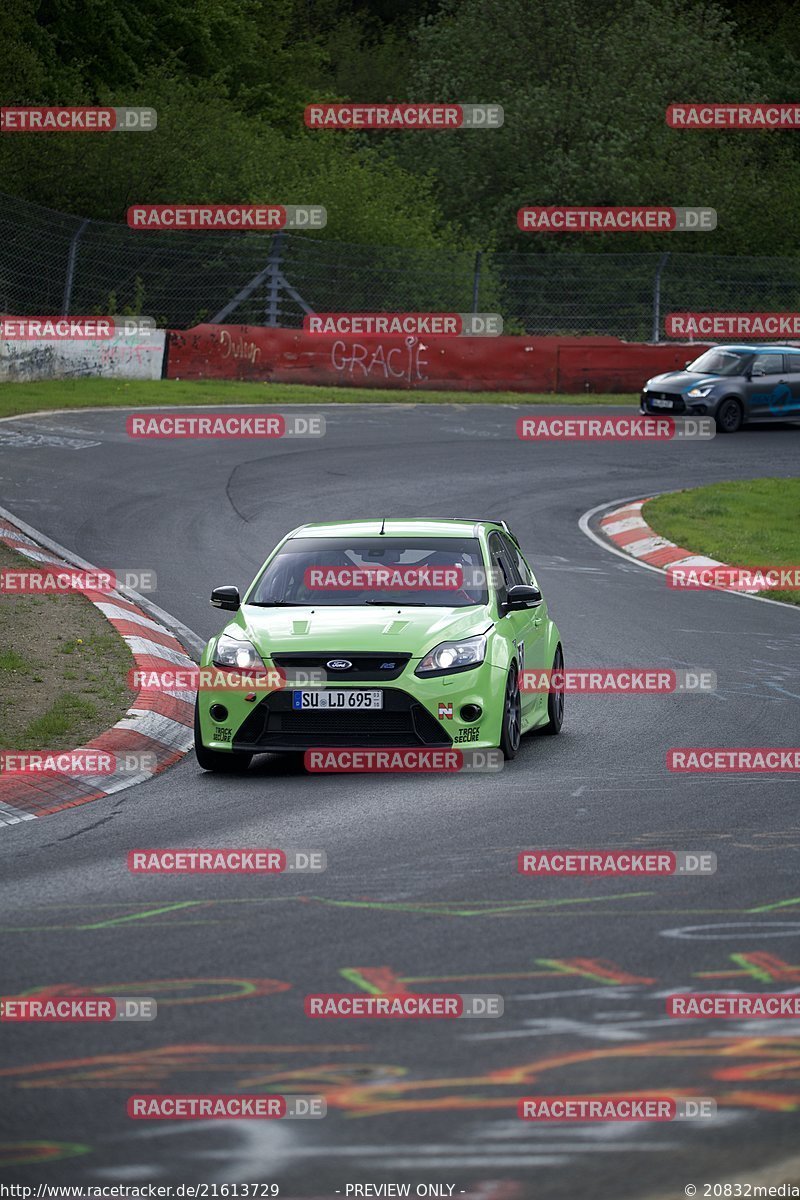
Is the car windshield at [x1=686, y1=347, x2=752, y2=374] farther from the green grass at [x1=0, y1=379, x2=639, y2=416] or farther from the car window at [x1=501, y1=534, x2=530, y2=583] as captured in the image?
the car window at [x1=501, y1=534, x2=530, y2=583]

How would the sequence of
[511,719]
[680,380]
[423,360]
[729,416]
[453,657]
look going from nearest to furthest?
[453,657] → [511,719] → [680,380] → [729,416] → [423,360]

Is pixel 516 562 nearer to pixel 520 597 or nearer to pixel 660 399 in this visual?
pixel 520 597

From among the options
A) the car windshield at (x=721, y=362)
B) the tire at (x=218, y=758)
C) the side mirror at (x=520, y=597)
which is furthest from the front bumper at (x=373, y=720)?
the car windshield at (x=721, y=362)

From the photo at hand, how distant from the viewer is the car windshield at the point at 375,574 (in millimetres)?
10984

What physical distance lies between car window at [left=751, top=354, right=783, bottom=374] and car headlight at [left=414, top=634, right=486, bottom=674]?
22.2 metres

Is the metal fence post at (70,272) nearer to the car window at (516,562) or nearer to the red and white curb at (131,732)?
the red and white curb at (131,732)

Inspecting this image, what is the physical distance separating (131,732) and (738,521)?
12.8 metres

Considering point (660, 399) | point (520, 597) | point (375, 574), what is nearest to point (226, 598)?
point (375, 574)

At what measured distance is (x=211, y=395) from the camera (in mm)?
28359

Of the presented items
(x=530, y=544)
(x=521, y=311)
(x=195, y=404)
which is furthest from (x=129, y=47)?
(x=530, y=544)

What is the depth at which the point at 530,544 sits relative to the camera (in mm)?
19766

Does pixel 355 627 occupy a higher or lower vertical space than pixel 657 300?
lower

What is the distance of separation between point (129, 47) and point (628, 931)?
1772 inches

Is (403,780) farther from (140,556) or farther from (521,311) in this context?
(521,311)
